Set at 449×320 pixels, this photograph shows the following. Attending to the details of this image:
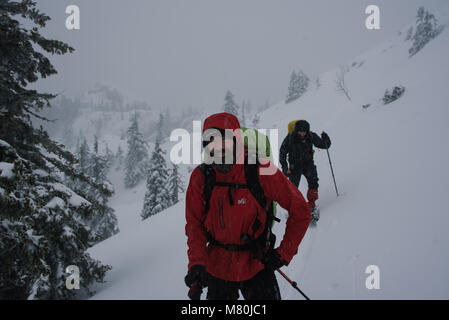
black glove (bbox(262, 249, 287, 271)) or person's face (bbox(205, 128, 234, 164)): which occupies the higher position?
person's face (bbox(205, 128, 234, 164))

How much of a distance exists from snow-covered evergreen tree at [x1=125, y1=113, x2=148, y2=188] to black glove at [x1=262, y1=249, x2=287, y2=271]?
54.3 metres

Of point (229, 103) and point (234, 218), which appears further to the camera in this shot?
point (229, 103)

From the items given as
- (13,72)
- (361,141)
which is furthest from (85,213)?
(361,141)

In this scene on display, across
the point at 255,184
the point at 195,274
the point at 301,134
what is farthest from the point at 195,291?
the point at 301,134

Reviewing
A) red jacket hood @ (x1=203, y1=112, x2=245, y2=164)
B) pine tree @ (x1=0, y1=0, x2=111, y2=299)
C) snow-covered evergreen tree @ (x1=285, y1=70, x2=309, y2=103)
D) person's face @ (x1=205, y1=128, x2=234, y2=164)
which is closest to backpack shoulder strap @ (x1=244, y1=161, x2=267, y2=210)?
red jacket hood @ (x1=203, y1=112, x2=245, y2=164)

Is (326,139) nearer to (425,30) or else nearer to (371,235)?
(371,235)

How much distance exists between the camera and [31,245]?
14.7ft

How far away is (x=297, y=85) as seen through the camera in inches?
2207

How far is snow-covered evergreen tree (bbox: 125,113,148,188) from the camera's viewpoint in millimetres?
52812

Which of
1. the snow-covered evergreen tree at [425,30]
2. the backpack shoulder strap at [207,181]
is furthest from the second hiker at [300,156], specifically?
the snow-covered evergreen tree at [425,30]

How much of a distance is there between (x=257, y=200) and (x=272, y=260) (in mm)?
660

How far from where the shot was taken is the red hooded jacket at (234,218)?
2393mm

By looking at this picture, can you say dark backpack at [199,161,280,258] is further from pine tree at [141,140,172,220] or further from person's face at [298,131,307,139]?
pine tree at [141,140,172,220]

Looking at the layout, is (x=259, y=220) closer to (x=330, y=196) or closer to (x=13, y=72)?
(x=330, y=196)
